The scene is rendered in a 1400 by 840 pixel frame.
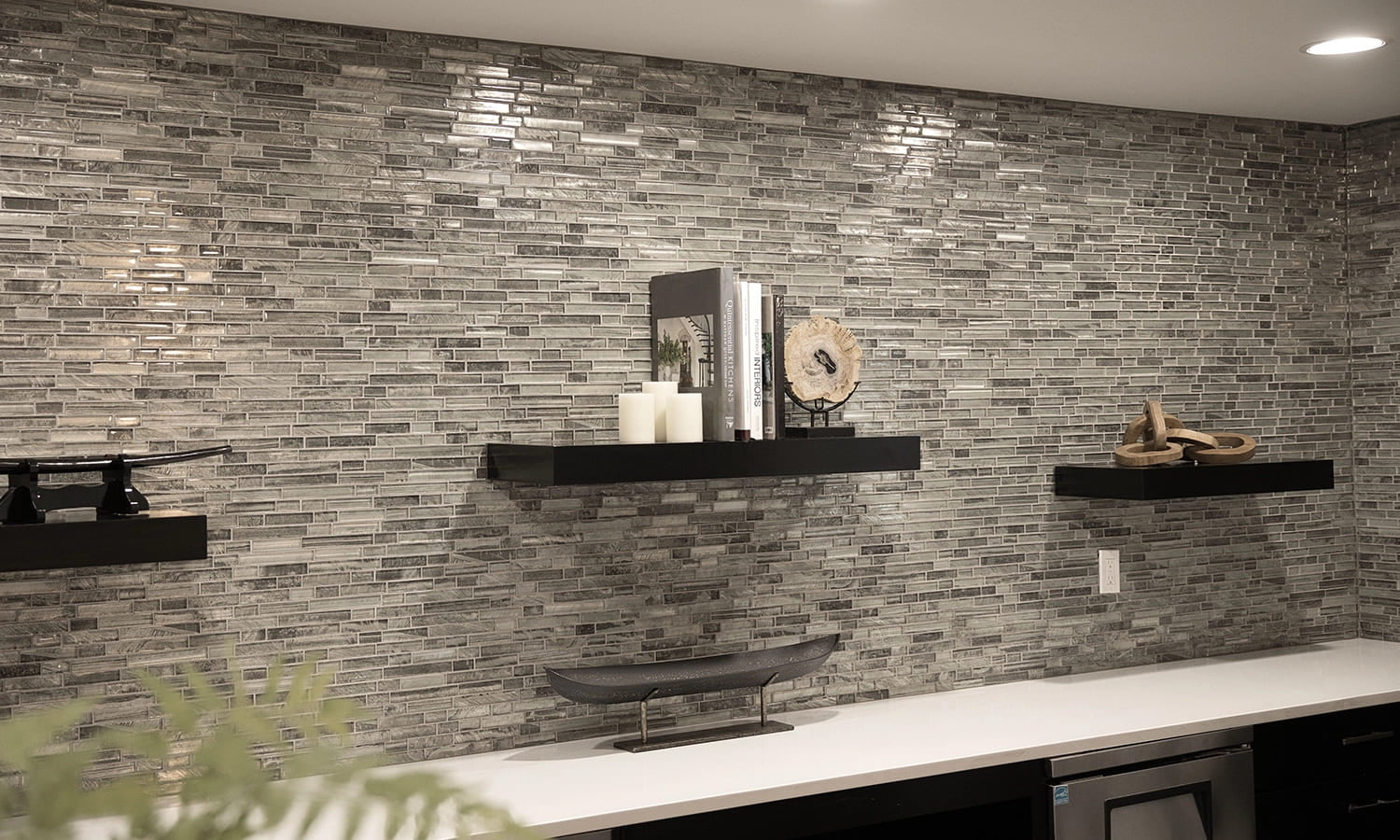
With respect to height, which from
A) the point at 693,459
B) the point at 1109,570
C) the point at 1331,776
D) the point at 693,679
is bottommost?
the point at 1331,776

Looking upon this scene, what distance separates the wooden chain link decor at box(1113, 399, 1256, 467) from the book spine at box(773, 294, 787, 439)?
1000 mm

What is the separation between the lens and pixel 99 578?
2.30m

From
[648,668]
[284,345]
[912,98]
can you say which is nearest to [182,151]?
[284,345]

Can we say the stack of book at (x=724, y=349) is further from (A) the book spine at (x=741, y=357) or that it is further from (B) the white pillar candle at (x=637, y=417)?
(B) the white pillar candle at (x=637, y=417)

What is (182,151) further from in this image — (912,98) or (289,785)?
(289,785)

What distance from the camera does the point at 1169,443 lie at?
128 inches

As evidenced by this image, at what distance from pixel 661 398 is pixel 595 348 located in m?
0.23

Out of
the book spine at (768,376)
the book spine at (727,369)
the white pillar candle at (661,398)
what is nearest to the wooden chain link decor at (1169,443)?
the book spine at (768,376)

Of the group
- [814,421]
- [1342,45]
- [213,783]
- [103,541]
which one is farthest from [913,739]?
[213,783]

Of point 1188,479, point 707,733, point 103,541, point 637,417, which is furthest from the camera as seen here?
point 1188,479

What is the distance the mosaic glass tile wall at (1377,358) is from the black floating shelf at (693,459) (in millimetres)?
1784

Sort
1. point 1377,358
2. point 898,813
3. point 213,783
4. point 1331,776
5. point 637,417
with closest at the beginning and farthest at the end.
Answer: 1. point 213,783
2. point 898,813
3. point 637,417
4. point 1331,776
5. point 1377,358

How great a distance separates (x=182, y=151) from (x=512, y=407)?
818mm

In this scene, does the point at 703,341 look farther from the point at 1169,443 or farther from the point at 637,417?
the point at 1169,443
